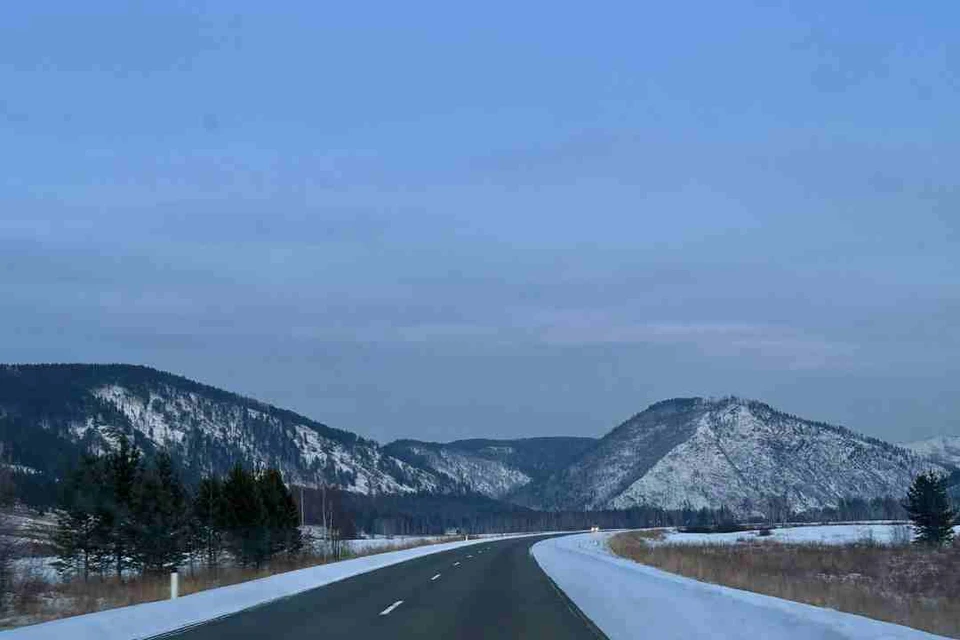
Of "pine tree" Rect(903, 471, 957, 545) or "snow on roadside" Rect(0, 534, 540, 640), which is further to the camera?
"pine tree" Rect(903, 471, 957, 545)

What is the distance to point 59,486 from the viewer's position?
139 ft

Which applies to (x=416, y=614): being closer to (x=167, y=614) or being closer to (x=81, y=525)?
(x=167, y=614)

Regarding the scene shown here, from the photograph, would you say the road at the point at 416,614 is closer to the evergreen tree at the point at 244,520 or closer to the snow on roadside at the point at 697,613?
the snow on roadside at the point at 697,613

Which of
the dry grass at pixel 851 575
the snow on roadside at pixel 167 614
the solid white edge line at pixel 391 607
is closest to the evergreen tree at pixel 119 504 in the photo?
the snow on roadside at pixel 167 614

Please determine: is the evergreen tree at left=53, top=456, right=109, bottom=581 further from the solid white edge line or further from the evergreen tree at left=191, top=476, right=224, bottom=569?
the solid white edge line

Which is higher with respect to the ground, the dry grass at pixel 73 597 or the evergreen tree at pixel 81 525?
the evergreen tree at pixel 81 525

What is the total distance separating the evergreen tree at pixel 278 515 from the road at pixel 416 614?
2120cm

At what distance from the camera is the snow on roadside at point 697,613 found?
30.1 ft

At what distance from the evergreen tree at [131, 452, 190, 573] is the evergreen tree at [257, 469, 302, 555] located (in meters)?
5.60

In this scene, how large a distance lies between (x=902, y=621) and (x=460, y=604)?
1275 centimetres

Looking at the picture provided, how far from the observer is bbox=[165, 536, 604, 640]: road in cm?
1711

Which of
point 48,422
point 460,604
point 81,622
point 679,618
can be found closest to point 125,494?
point 460,604

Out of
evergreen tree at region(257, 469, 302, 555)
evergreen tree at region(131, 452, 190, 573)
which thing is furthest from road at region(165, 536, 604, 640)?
evergreen tree at region(257, 469, 302, 555)

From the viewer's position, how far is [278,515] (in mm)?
54906
